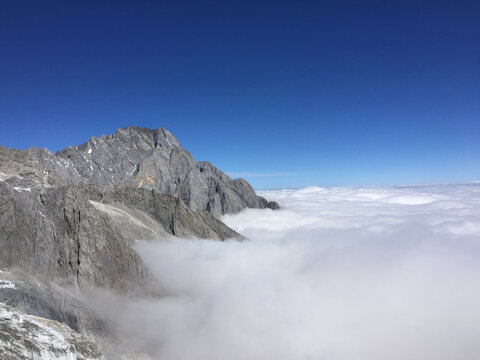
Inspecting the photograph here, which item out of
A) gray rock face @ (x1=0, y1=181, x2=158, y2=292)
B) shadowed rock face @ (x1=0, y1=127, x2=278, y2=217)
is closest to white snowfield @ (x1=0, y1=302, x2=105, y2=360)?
gray rock face @ (x1=0, y1=181, x2=158, y2=292)

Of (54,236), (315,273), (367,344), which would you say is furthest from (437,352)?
(54,236)

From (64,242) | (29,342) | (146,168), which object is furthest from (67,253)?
(146,168)

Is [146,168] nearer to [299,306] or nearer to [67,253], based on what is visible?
[299,306]

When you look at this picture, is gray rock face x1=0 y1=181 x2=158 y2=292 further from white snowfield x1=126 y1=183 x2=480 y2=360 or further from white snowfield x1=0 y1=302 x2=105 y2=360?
white snowfield x1=0 y1=302 x2=105 y2=360

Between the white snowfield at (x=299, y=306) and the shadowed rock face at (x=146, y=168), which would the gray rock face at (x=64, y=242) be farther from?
the shadowed rock face at (x=146, y=168)

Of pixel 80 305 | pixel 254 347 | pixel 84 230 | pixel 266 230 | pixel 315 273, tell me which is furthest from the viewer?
pixel 266 230

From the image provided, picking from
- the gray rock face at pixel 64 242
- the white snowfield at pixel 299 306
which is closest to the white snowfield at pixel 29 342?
the gray rock face at pixel 64 242

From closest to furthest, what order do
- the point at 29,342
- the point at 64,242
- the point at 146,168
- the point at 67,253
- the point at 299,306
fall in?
the point at 29,342
the point at 67,253
the point at 64,242
the point at 299,306
the point at 146,168

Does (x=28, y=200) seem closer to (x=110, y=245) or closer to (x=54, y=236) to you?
(x=54, y=236)
